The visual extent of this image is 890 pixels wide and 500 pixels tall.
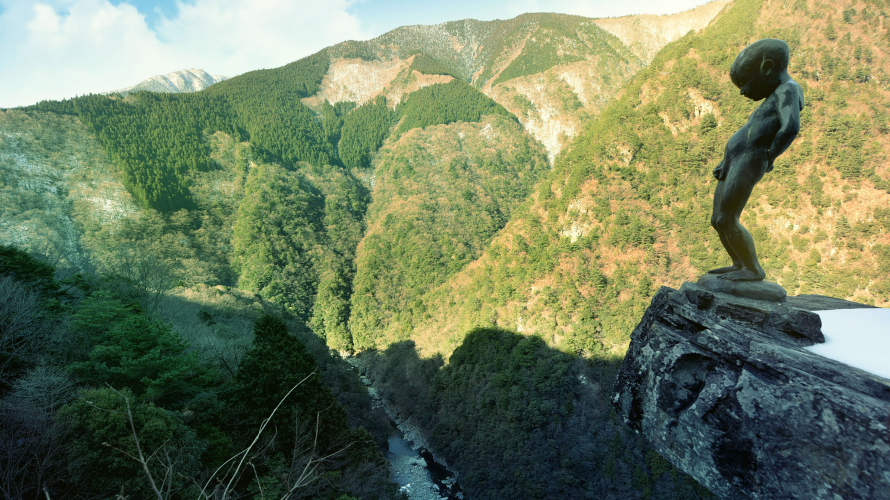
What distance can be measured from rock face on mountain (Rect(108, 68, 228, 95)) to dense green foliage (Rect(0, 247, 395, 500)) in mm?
180697

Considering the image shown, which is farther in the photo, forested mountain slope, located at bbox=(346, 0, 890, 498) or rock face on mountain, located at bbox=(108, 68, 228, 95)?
rock face on mountain, located at bbox=(108, 68, 228, 95)

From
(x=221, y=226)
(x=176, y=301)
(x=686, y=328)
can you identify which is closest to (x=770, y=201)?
(x=686, y=328)

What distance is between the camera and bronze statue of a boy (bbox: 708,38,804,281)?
4848 millimetres

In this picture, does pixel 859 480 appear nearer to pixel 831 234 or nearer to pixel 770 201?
pixel 831 234

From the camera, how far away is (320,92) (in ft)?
377

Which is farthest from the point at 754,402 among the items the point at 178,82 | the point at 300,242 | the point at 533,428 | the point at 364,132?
the point at 178,82

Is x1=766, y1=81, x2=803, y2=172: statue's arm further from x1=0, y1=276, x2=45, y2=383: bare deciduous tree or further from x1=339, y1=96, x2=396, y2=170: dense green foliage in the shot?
x1=339, y1=96, x2=396, y2=170: dense green foliage

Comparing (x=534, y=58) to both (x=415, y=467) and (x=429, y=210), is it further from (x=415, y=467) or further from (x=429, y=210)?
(x=415, y=467)

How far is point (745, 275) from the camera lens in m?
5.68

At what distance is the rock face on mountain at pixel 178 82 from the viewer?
492 feet

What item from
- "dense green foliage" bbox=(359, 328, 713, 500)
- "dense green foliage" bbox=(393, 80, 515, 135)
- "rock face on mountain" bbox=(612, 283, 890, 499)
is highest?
"dense green foliage" bbox=(393, 80, 515, 135)

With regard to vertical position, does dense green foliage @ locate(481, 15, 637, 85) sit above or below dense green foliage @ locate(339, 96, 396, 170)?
above

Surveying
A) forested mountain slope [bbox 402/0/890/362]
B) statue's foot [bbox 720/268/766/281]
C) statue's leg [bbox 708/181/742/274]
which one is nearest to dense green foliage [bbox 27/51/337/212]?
forested mountain slope [bbox 402/0/890/362]

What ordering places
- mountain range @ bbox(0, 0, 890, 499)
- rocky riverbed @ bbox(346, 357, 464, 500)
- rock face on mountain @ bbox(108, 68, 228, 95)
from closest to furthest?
1. mountain range @ bbox(0, 0, 890, 499)
2. rocky riverbed @ bbox(346, 357, 464, 500)
3. rock face on mountain @ bbox(108, 68, 228, 95)
